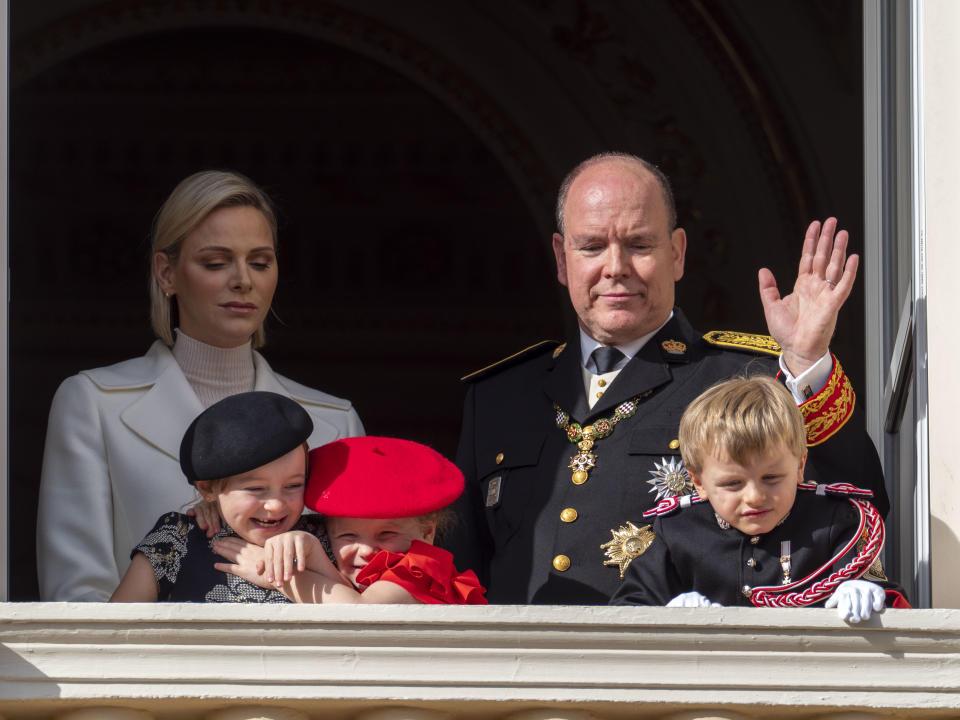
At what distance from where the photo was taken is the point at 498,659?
373 centimetres

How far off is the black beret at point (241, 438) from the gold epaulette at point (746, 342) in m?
0.91

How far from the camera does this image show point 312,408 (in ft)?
16.1

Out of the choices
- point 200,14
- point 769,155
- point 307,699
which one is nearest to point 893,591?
point 307,699

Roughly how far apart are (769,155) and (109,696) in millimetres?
4802

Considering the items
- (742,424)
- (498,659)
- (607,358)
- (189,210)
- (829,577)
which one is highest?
(189,210)

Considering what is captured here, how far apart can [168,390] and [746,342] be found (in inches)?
47.8

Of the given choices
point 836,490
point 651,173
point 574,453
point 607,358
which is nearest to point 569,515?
point 574,453

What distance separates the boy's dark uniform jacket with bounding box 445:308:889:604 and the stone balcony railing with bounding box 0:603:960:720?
476 mm

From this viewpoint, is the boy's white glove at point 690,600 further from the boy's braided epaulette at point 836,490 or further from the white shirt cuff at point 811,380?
the white shirt cuff at point 811,380

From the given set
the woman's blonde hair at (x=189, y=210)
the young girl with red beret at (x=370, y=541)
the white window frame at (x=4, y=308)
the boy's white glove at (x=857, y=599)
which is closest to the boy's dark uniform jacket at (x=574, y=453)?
the young girl with red beret at (x=370, y=541)

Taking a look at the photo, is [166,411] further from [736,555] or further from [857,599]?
[857,599]

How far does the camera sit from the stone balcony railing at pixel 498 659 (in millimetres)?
3713

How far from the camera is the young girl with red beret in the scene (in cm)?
391

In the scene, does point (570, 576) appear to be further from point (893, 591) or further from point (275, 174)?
point (275, 174)
